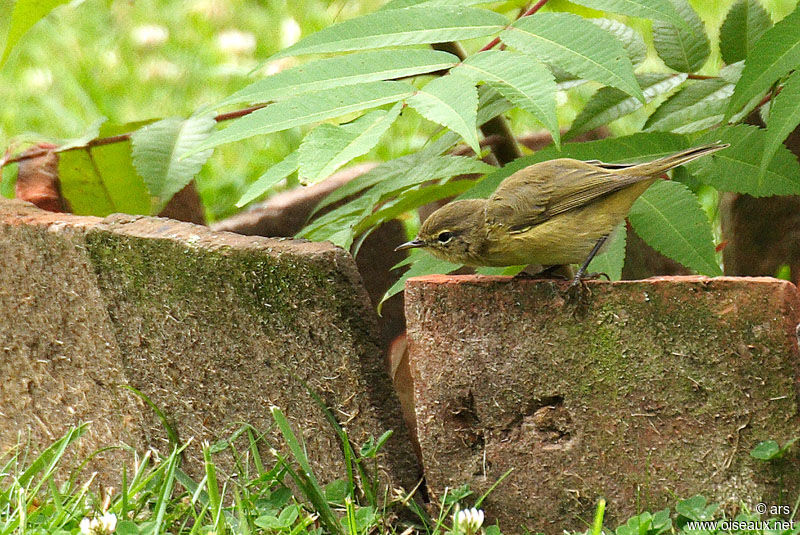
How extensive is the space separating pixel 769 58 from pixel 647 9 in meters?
0.35

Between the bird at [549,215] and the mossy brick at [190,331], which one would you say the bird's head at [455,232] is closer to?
the bird at [549,215]

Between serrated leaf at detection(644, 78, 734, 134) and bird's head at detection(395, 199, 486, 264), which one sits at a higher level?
serrated leaf at detection(644, 78, 734, 134)

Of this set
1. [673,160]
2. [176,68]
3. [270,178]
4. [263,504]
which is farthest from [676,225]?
[176,68]

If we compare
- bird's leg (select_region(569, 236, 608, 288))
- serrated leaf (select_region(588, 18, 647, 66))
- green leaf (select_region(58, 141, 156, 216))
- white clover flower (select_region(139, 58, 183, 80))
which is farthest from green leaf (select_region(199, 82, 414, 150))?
white clover flower (select_region(139, 58, 183, 80))

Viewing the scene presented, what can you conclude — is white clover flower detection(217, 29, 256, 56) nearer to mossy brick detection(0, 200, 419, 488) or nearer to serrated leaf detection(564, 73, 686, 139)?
mossy brick detection(0, 200, 419, 488)

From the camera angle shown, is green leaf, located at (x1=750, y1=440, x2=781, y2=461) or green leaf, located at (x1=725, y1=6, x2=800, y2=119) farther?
green leaf, located at (x1=725, y1=6, x2=800, y2=119)

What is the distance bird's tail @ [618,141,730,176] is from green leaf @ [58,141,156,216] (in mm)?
1836

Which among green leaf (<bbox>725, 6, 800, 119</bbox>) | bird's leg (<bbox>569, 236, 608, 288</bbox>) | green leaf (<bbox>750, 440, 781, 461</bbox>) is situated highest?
green leaf (<bbox>725, 6, 800, 119</bbox>)

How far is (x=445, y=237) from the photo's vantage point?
3207mm

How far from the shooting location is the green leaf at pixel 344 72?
2.62 m

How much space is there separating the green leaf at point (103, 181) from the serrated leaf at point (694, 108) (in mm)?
1909

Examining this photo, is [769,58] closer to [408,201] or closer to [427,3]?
[427,3]

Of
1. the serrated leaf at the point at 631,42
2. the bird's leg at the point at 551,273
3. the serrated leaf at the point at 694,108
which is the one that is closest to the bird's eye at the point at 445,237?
the bird's leg at the point at 551,273

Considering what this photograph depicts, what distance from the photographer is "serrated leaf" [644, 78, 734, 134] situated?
3.30m
